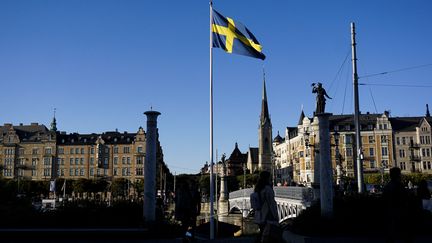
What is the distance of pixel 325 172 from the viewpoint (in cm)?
1531

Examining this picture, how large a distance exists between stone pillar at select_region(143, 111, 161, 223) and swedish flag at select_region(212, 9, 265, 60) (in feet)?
16.1

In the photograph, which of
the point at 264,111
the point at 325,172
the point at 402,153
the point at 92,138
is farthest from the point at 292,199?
the point at 264,111

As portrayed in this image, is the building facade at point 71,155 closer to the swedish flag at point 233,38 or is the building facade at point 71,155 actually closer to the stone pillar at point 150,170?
the swedish flag at point 233,38

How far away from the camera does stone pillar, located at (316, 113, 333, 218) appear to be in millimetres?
14727

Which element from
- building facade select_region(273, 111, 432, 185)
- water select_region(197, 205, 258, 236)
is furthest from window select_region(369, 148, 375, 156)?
water select_region(197, 205, 258, 236)

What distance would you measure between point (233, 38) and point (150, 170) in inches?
270

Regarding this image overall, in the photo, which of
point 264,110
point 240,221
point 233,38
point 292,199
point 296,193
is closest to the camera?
point 233,38

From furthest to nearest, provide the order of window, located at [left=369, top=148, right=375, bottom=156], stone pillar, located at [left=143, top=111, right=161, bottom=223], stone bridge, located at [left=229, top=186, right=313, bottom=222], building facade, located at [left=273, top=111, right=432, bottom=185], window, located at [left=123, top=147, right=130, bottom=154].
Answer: window, located at [left=123, top=147, right=130, bottom=154]
window, located at [left=369, top=148, right=375, bottom=156]
building facade, located at [left=273, top=111, right=432, bottom=185]
stone bridge, located at [left=229, top=186, right=313, bottom=222]
stone pillar, located at [left=143, top=111, right=161, bottom=223]

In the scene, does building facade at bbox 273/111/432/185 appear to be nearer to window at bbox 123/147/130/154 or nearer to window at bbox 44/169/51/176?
window at bbox 123/147/130/154

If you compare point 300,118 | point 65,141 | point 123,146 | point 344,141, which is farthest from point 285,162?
point 65,141

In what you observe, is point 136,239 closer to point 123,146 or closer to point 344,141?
point 344,141

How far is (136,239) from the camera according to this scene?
13867 millimetres

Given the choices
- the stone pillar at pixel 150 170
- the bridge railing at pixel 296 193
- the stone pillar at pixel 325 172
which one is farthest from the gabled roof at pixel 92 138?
the stone pillar at pixel 325 172

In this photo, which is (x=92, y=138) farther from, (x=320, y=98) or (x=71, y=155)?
(x=320, y=98)
